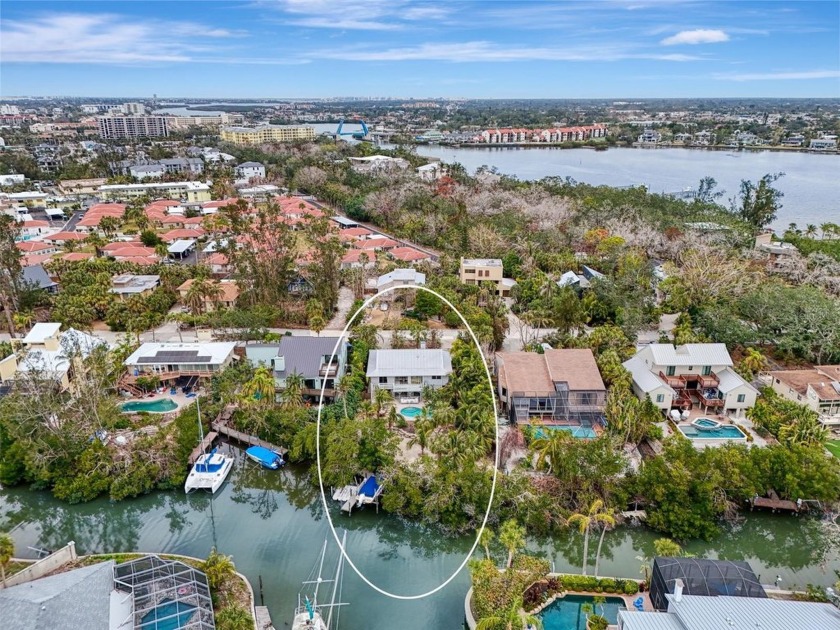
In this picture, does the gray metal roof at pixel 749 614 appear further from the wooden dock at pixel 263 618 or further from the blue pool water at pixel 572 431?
the wooden dock at pixel 263 618

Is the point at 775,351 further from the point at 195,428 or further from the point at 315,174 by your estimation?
the point at 315,174

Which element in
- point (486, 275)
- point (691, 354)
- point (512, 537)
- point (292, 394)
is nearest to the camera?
Answer: point (512, 537)

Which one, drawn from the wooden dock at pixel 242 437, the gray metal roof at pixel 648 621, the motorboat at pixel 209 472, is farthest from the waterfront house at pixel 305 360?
the gray metal roof at pixel 648 621

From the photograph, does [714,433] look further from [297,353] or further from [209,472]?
[209,472]

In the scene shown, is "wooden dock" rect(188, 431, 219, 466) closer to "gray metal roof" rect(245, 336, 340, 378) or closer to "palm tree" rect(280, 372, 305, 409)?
"palm tree" rect(280, 372, 305, 409)

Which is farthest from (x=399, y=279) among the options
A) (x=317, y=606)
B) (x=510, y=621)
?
(x=510, y=621)

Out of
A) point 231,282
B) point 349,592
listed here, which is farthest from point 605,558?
point 231,282
